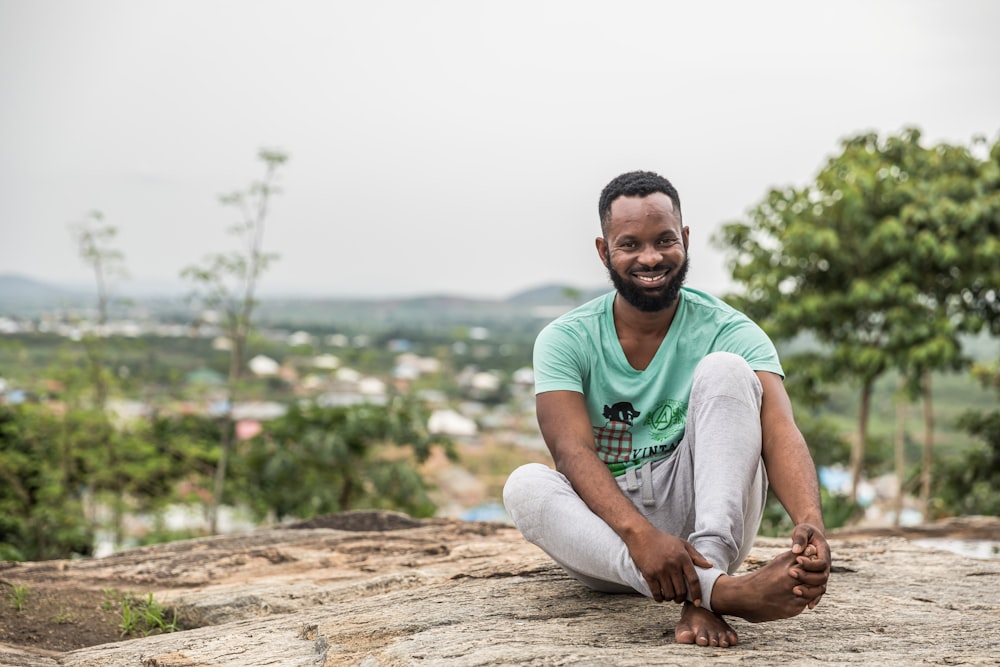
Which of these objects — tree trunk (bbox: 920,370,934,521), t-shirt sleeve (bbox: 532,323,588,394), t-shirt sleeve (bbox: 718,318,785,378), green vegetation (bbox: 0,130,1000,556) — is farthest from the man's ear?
tree trunk (bbox: 920,370,934,521)

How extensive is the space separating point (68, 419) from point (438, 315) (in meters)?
16.9

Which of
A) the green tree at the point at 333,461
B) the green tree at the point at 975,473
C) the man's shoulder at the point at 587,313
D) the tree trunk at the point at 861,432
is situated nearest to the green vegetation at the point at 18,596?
the man's shoulder at the point at 587,313

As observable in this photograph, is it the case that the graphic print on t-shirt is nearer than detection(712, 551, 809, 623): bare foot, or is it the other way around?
detection(712, 551, 809, 623): bare foot

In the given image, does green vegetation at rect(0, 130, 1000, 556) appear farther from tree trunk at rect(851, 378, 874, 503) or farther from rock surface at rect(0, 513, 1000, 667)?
rock surface at rect(0, 513, 1000, 667)

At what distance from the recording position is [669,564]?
2.28 metres

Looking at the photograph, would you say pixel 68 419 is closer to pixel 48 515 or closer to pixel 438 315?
pixel 48 515

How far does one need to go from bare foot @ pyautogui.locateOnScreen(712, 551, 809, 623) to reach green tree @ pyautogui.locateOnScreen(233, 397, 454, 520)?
224 inches

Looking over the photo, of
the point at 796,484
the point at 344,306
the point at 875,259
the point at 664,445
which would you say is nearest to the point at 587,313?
the point at 664,445

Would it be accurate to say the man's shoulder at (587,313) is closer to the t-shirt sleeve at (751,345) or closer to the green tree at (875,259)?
the t-shirt sleeve at (751,345)

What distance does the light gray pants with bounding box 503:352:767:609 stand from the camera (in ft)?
7.93

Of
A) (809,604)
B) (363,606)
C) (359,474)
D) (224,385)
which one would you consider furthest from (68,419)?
(809,604)

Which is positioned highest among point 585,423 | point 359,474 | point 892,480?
point 585,423

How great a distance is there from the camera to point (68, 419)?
7.62m

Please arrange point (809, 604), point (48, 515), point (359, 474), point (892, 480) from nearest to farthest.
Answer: point (809, 604) < point (48, 515) < point (359, 474) < point (892, 480)
